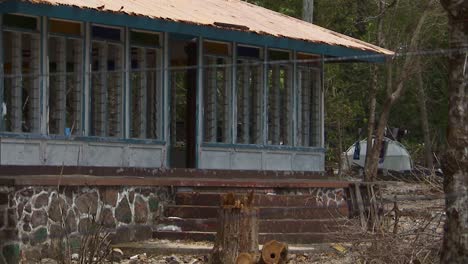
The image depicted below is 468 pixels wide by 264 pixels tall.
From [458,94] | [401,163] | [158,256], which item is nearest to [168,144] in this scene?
[158,256]

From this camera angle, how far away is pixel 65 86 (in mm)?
15305

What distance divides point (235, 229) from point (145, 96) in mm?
4860

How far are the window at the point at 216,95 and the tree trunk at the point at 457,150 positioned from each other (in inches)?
332

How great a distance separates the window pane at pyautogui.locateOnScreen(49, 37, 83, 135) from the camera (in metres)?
15.1

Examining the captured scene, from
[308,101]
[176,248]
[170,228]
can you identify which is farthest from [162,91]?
[308,101]

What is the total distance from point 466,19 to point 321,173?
33.9 feet

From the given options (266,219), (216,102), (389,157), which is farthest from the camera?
(389,157)

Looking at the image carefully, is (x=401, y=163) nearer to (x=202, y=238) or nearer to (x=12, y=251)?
(x=202, y=238)

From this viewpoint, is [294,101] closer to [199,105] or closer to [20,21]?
[199,105]

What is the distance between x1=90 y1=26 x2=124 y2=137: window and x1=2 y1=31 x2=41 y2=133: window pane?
1099mm

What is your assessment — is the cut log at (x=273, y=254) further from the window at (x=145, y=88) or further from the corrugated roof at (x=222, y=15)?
the window at (x=145, y=88)

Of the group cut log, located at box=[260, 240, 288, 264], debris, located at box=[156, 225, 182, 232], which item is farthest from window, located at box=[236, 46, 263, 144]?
cut log, located at box=[260, 240, 288, 264]

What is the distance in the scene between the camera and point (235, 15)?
60.2ft

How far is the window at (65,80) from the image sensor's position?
15.1m
